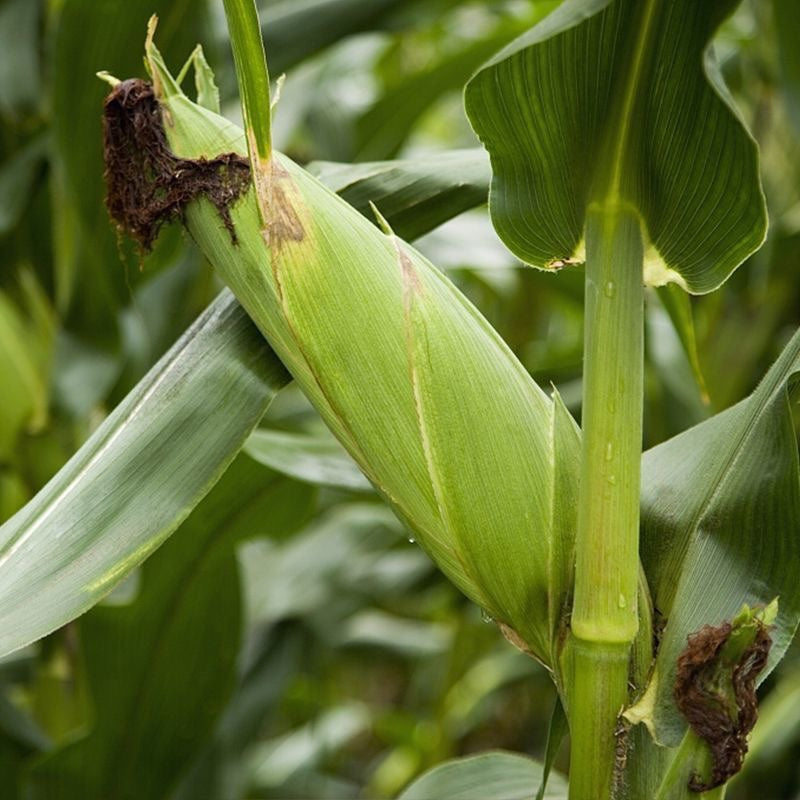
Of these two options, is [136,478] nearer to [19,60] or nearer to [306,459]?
[306,459]

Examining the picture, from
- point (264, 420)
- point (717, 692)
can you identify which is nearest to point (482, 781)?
point (717, 692)

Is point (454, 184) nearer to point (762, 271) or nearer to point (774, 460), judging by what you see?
point (774, 460)

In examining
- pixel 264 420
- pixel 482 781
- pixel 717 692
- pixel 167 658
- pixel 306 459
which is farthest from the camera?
pixel 264 420

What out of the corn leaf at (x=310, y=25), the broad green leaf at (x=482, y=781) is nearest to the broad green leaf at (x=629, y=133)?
the broad green leaf at (x=482, y=781)

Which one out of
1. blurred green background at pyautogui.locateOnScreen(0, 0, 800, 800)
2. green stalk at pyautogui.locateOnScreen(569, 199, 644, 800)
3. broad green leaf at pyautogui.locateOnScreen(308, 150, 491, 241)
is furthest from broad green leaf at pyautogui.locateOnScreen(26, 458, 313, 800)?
green stalk at pyautogui.locateOnScreen(569, 199, 644, 800)

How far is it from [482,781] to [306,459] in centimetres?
22

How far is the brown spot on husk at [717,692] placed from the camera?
1.19 ft

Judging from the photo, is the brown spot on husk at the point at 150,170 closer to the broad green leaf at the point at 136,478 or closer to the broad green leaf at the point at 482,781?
the broad green leaf at the point at 136,478

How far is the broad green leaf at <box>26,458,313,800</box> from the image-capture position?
27.5 inches

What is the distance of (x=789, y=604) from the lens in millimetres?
396

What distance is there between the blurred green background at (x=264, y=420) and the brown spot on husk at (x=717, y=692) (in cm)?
18

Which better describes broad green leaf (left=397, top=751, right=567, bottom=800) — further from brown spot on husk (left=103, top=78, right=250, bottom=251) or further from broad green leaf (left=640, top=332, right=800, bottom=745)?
brown spot on husk (left=103, top=78, right=250, bottom=251)

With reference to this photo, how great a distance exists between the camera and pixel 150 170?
416 mm

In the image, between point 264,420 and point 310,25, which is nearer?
point 310,25
